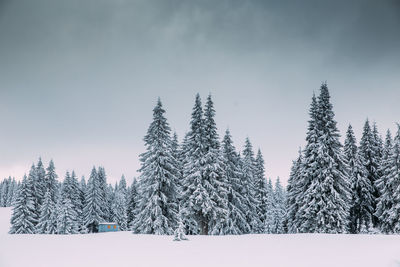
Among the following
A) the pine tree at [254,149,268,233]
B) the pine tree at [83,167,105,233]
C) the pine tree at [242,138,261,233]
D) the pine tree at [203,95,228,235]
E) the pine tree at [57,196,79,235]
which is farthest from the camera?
the pine tree at [83,167,105,233]

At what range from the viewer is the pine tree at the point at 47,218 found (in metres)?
52.2

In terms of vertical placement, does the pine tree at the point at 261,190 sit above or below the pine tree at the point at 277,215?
above

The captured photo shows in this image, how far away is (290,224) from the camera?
4034 centimetres

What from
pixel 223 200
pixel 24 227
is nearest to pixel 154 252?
pixel 223 200

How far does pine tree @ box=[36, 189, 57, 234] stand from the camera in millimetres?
52188

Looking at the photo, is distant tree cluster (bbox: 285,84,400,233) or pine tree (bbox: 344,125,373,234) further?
pine tree (bbox: 344,125,373,234)

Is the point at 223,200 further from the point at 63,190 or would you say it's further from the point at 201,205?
the point at 63,190

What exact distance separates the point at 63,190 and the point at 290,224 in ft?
143

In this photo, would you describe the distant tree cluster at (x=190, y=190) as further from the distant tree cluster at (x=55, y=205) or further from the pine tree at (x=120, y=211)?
the pine tree at (x=120, y=211)

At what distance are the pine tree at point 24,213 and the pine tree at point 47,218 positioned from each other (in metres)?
1.29

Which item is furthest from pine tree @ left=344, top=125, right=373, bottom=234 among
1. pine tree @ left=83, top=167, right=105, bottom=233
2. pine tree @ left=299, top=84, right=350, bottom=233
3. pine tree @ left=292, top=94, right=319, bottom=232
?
pine tree @ left=83, top=167, right=105, bottom=233

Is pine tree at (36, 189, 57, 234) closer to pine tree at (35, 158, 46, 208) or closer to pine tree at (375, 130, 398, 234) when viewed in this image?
pine tree at (35, 158, 46, 208)

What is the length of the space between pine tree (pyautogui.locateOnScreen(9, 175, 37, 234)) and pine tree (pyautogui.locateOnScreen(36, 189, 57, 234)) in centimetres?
129

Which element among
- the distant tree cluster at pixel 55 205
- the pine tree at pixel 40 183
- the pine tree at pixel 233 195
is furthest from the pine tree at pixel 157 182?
the pine tree at pixel 40 183
